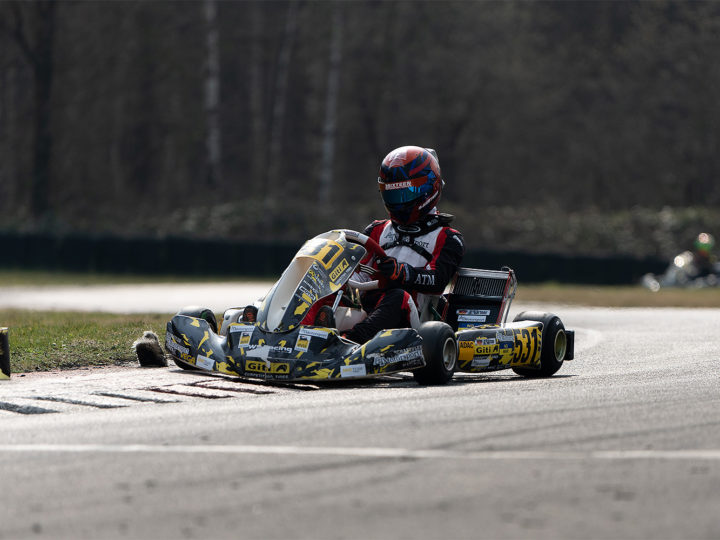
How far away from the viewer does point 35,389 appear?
7703 mm

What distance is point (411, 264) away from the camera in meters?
8.95

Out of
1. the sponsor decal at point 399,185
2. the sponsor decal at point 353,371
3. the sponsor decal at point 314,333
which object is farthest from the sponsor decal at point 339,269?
the sponsor decal at point 399,185

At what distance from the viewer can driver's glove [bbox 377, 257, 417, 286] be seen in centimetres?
843

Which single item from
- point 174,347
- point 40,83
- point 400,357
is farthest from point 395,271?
point 40,83

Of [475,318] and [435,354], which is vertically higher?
[475,318]

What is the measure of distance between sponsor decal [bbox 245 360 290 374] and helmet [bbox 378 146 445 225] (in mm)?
1955

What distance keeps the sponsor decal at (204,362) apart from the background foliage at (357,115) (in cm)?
2486

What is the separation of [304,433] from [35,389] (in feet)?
9.00

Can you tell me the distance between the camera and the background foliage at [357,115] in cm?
3453

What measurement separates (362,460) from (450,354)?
10.3ft

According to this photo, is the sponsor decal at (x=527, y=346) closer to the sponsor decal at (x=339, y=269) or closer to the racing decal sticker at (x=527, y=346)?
the racing decal sticker at (x=527, y=346)

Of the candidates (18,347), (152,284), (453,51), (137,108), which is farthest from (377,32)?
(18,347)

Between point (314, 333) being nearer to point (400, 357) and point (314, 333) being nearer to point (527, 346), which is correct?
point (400, 357)

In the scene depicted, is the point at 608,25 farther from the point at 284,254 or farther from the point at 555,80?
the point at 284,254
